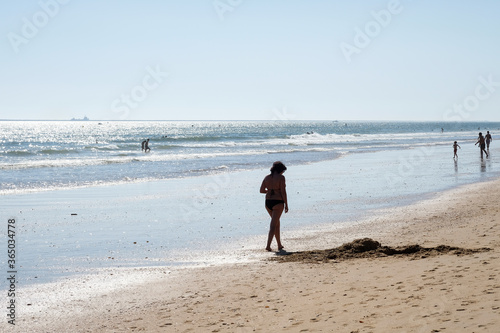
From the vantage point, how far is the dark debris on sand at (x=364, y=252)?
323 inches

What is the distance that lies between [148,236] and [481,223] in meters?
6.89

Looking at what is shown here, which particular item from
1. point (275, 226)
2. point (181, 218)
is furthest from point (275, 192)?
point (181, 218)

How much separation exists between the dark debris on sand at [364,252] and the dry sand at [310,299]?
209 mm

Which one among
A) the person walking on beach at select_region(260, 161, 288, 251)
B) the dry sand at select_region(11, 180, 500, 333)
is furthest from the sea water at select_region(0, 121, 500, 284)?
the dry sand at select_region(11, 180, 500, 333)

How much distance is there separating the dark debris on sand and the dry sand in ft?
0.69

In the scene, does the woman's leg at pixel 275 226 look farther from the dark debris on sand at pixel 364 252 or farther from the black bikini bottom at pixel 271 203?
the dark debris on sand at pixel 364 252

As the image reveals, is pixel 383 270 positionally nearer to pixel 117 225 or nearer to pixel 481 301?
pixel 481 301

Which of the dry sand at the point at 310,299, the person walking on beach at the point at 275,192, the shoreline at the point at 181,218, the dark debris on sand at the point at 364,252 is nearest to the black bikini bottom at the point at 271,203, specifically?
the person walking on beach at the point at 275,192

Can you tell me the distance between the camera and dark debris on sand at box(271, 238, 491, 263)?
8211 mm

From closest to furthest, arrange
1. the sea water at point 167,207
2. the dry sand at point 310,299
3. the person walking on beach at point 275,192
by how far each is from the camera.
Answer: the dry sand at point 310,299 → the sea water at point 167,207 → the person walking on beach at point 275,192

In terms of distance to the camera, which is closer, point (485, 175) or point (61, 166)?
point (485, 175)

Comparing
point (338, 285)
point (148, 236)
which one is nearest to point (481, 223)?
point (338, 285)

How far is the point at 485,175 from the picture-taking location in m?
22.9

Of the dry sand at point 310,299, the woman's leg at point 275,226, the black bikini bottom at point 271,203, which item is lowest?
the dry sand at point 310,299
